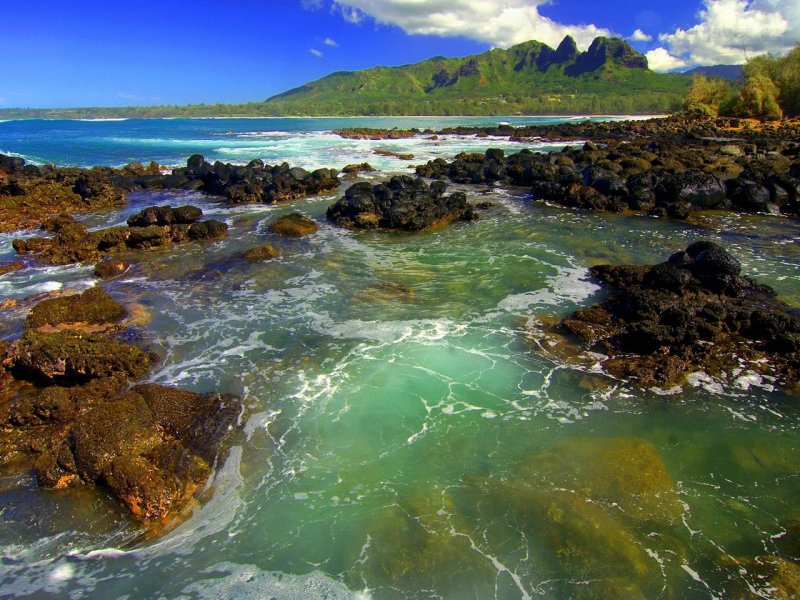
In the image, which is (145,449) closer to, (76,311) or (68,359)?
(68,359)

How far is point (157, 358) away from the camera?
30.3 ft

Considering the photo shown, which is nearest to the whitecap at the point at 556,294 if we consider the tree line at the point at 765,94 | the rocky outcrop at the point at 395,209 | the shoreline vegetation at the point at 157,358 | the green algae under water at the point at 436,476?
the green algae under water at the point at 436,476

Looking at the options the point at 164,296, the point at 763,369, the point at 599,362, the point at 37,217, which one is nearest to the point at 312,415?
the point at 599,362

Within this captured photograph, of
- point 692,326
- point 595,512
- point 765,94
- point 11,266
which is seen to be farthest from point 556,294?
point 765,94

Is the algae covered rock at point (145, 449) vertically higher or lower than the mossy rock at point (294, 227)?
lower

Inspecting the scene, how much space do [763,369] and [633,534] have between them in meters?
5.33

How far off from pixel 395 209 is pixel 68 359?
13.2m

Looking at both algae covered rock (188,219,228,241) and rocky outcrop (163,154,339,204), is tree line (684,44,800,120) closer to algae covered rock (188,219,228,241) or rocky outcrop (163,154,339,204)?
rocky outcrop (163,154,339,204)

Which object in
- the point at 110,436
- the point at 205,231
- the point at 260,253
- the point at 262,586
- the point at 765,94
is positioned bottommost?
the point at 262,586

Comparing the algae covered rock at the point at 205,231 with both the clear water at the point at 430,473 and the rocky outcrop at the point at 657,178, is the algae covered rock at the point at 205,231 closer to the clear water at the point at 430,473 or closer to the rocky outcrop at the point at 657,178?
the clear water at the point at 430,473

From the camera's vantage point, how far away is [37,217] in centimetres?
2130

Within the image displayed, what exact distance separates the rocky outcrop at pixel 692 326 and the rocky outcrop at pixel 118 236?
14343mm

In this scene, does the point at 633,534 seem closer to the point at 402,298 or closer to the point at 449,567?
the point at 449,567

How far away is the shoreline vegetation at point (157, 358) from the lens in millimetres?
6461
